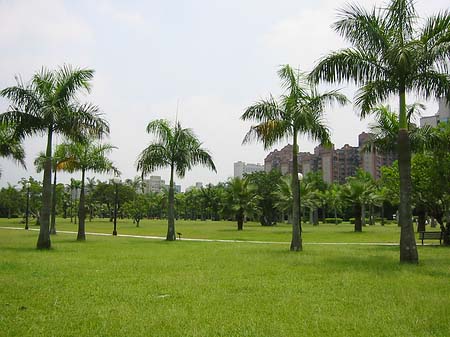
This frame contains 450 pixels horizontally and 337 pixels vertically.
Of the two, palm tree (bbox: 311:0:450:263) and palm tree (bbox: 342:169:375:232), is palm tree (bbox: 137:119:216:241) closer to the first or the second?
palm tree (bbox: 311:0:450:263)

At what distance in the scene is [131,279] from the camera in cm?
1091

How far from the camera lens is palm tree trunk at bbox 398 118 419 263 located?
14547mm

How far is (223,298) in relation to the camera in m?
8.62

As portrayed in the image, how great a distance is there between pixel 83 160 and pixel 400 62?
64.9 ft

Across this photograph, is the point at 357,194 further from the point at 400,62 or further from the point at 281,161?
the point at 281,161

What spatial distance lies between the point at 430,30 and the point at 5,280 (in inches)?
532

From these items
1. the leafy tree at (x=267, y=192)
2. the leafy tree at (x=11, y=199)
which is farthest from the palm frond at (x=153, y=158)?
the leafy tree at (x=11, y=199)

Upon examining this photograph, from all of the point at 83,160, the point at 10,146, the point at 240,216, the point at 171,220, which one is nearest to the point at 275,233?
the point at 240,216

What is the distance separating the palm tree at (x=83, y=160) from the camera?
90.6 feet

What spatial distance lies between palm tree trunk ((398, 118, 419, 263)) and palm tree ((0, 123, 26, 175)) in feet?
53.9

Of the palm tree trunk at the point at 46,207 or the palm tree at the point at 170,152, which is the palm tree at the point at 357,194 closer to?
the palm tree at the point at 170,152

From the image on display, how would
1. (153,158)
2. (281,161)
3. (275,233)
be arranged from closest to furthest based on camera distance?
1. (153,158)
2. (275,233)
3. (281,161)

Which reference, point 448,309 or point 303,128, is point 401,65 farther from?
point 448,309

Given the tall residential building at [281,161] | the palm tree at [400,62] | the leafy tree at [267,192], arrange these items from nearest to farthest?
the palm tree at [400,62] < the leafy tree at [267,192] < the tall residential building at [281,161]
